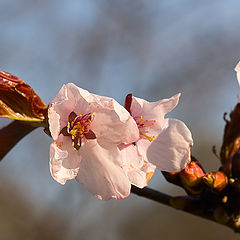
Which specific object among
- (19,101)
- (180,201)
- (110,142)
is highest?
(19,101)

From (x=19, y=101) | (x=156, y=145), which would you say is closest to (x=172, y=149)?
(x=156, y=145)

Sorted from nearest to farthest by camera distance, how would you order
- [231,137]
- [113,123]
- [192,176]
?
[113,123] → [192,176] → [231,137]

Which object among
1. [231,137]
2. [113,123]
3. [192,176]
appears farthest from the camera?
[231,137]

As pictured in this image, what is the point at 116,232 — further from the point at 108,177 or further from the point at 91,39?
the point at 108,177

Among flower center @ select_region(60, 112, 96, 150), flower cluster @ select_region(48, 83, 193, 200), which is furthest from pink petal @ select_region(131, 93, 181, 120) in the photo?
flower center @ select_region(60, 112, 96, 150)

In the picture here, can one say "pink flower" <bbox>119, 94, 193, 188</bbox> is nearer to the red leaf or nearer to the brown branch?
the brown branch

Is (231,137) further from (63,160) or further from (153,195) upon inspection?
(63,160)

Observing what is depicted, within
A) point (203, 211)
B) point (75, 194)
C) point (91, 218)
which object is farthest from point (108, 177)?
point (91, 218)

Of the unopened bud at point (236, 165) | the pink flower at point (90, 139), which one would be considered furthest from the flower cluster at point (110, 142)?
the unopened bud at point (236, 165)
